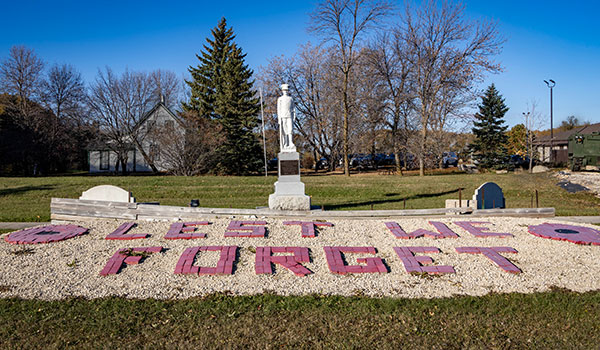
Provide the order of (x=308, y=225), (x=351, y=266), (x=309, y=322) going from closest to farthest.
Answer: (x=309, y=322) → (x=351, y=266) → (x=308, y=225)

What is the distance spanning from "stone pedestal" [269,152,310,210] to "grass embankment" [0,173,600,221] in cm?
298

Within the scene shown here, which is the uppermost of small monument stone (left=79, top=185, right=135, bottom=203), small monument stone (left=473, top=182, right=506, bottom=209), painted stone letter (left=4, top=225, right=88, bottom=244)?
small monument stone (left=79, top=185, right=135, bottom=203)

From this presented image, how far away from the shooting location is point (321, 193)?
54.9 feet

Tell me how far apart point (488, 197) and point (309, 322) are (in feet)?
25.1

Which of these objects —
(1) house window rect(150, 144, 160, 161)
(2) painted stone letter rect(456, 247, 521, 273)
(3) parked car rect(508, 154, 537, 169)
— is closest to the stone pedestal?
(2) painted stone letter rect(456, 247, 521, 273)

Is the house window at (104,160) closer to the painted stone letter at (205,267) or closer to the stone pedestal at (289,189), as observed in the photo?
the stone pedestal at (289,189)

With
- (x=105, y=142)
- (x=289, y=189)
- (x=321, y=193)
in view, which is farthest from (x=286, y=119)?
(x=105, y=142)

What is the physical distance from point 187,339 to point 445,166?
140 ft

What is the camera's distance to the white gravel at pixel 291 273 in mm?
5457

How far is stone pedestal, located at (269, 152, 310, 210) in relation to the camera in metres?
10.1

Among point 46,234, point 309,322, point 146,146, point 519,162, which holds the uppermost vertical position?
point 146,146

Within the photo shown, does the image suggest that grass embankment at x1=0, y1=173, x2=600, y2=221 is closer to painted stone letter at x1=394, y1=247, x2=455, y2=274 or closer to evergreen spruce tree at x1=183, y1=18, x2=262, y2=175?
painted stone letter at x1=394, y1=247, x2=455, y2=274

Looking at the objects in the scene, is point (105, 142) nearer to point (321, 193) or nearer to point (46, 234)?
point (321, 193)

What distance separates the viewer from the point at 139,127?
1309 inches
